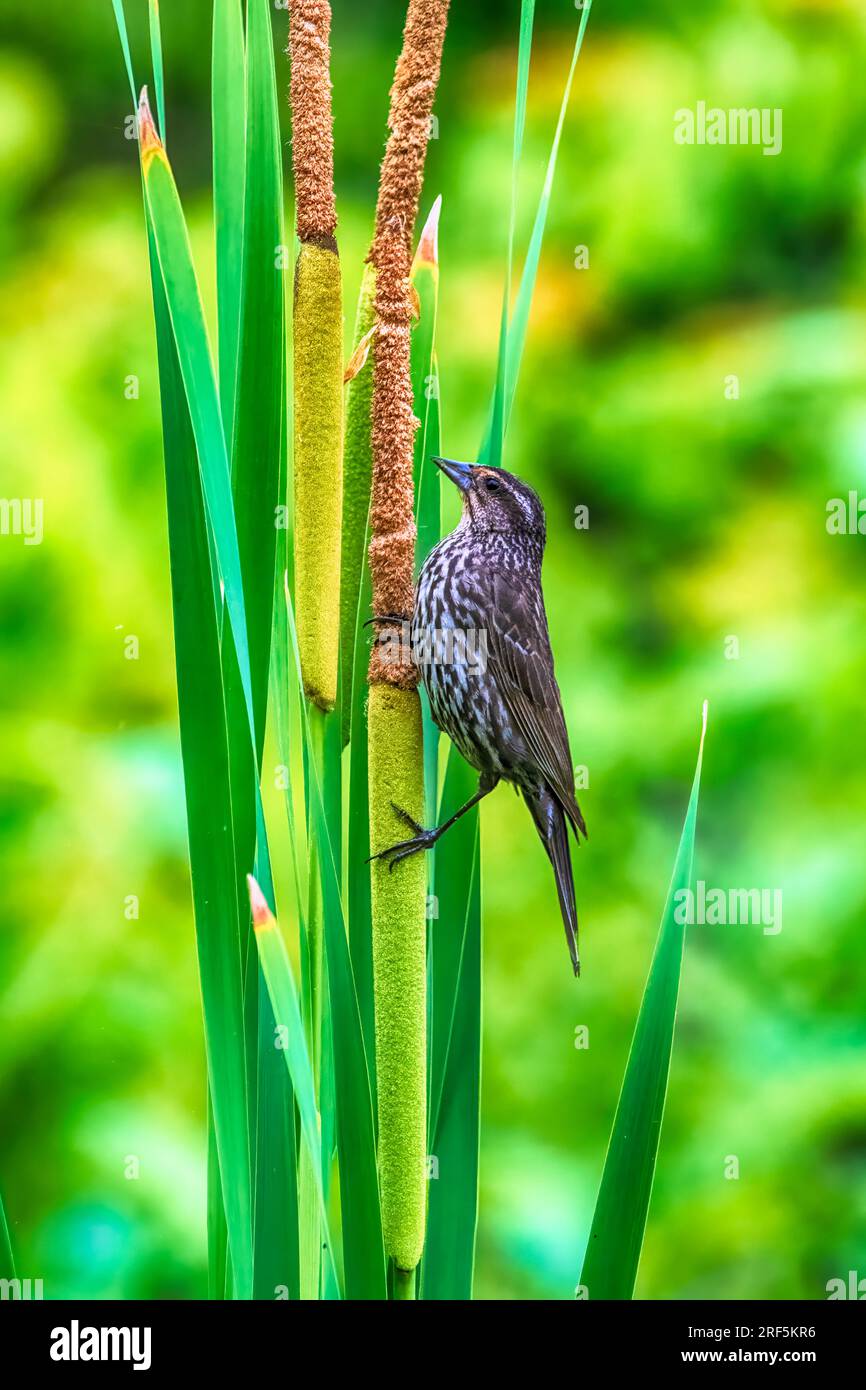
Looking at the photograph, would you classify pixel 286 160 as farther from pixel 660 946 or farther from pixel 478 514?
pixel 660 946

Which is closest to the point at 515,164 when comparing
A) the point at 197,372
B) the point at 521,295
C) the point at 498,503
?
the point at 521,295

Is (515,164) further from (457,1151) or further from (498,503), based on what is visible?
(457,1151)

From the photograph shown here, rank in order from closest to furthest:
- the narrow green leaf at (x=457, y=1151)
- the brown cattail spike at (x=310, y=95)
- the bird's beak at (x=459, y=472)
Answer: the brown cattail spike at (x=310, y=95)
the narrow green leaf at (x=457, y=1151)
the bird's beak at (x=459, y=472)

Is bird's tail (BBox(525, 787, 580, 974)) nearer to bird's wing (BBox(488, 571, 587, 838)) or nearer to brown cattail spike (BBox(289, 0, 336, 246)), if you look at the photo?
bird's wing (BBox(488, 571, 587, 838))

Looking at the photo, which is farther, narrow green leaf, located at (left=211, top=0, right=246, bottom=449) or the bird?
the bird

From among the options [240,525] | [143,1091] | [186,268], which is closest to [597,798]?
[143,1091]

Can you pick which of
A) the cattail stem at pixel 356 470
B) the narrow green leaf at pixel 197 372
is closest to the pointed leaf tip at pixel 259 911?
the narrow green leaf at pixel 197 372

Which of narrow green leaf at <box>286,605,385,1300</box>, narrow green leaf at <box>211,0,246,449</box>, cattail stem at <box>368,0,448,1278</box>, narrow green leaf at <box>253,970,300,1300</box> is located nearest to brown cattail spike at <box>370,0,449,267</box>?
cattail stem at <box>368,0,448,1278</box>

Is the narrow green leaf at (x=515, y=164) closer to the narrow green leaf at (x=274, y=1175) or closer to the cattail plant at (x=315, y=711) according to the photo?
the cattail plant at (x=315, y=711)
